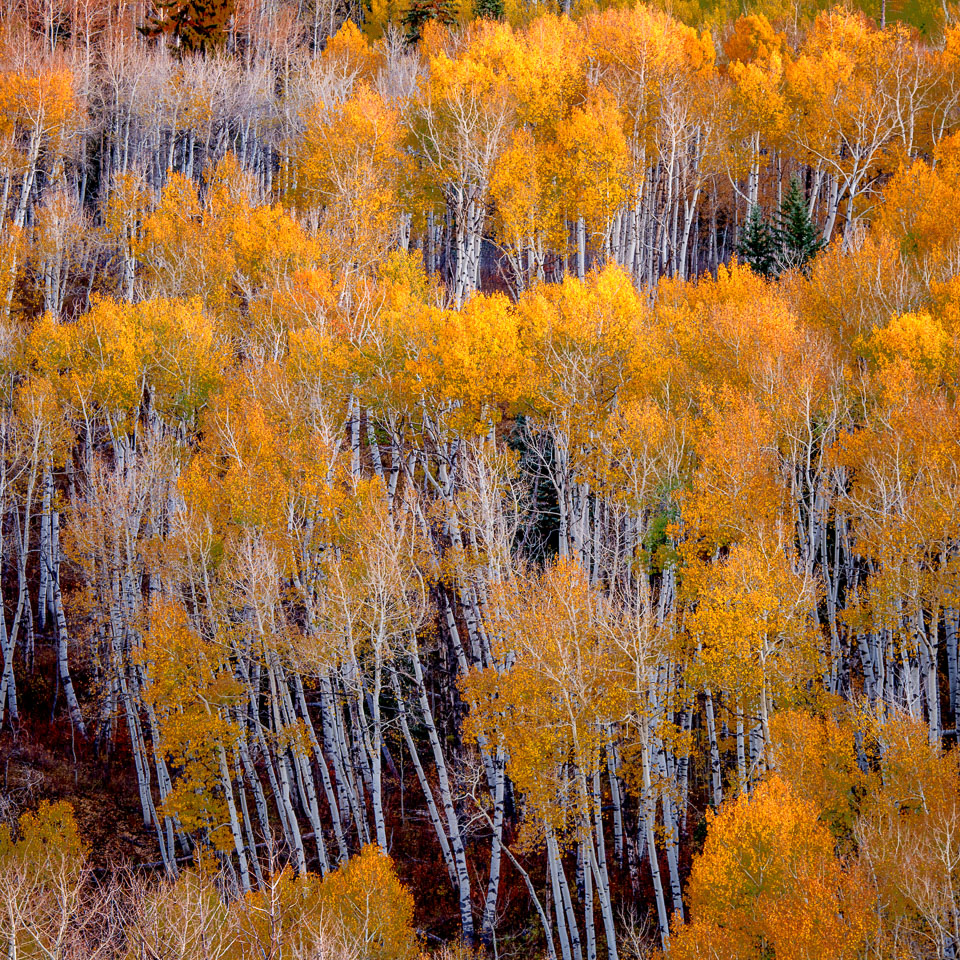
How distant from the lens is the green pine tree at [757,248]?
43.1 metres

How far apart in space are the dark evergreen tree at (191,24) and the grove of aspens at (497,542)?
50.1 ft

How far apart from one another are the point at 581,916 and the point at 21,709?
2229 cm

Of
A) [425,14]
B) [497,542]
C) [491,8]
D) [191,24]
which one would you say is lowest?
[497,542]

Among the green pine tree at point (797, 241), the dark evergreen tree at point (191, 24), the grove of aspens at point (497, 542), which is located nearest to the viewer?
the grove of aspens at point (497, 542)

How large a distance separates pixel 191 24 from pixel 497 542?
55.7 metres

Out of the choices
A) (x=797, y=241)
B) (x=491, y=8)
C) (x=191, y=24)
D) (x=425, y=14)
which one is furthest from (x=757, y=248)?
(x=191, y=24)

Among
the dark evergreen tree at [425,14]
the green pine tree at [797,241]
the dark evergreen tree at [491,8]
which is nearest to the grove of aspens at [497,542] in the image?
the green pine tree at [797,241]

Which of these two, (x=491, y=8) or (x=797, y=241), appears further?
(x=491, y=8)

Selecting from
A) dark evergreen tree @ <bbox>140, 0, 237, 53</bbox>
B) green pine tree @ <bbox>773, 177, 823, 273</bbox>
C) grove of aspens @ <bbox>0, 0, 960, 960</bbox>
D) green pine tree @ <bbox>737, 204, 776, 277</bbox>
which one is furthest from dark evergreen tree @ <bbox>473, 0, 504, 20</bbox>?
green pine tree @ <bbox>773, 177, 823, 273</bbox>

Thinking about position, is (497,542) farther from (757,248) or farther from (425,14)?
(425,14)

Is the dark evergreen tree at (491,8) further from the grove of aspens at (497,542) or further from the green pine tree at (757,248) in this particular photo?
the green pine tree at (757,248)

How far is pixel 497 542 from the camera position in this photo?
26.0 meters

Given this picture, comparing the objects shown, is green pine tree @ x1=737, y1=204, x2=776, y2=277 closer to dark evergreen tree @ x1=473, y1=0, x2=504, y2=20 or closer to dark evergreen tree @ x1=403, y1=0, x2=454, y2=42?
dark evergreen tree @ x1=473, y1=0, x2=504, y2=20

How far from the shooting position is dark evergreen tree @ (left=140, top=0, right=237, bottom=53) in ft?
207
